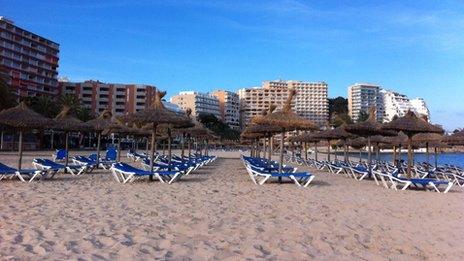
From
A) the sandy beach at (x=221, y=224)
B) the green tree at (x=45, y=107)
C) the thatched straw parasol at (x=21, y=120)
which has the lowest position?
the sandy beach at (x=221, y=224)

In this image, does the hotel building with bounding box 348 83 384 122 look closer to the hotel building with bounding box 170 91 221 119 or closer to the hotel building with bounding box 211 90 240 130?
the hotel building with bounding box 211 90 240 130

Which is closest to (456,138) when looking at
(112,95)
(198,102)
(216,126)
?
(112,95)

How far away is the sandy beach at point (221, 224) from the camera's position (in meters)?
5.03

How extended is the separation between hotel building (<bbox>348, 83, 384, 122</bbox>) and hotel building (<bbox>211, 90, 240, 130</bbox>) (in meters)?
39.5

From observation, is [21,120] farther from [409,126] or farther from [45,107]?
[45,107]

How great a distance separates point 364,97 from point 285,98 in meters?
33.3

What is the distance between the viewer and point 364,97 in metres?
159

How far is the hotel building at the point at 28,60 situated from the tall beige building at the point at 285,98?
7168 centimetres

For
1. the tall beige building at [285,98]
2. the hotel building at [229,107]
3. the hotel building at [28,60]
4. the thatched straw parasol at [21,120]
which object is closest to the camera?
the thatched straw parasol at [21,120]

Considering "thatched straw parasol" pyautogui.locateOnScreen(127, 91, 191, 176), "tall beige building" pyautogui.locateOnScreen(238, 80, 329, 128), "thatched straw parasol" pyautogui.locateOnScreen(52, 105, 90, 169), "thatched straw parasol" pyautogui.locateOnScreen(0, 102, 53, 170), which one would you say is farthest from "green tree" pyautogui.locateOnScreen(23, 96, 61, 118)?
"tall beige building" pyautogui.locateOnScreen(238, 80, 329, 128)

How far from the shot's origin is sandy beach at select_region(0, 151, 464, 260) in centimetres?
503

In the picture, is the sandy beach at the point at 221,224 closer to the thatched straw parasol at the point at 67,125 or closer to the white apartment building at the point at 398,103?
the thatched straw parasol at the point at 67,125

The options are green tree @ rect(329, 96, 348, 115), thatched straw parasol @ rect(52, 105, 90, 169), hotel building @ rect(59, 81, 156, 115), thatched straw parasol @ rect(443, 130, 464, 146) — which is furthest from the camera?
green tree @ rect(329, 96, 348, 115)

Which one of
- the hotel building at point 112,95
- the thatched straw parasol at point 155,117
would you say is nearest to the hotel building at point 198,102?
the hotel building at point 112,95
